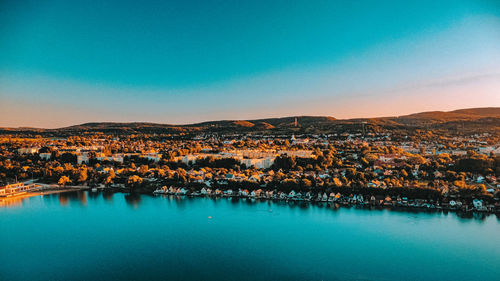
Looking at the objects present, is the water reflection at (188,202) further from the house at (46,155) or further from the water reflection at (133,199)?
the house at (46,155)

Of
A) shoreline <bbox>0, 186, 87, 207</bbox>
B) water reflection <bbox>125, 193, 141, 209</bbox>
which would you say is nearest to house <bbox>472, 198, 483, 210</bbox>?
water reflection <bbox>125, 193, 141, 209</bbox>

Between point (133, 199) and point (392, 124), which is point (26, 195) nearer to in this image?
point (133, 199)

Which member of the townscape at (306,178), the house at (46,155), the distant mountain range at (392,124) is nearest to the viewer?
the townscape at (306,178)

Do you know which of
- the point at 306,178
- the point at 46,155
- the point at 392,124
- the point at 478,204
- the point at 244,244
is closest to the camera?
the point at 244,244

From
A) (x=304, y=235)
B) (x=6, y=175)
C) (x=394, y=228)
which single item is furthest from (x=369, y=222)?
(x=6, y=175)

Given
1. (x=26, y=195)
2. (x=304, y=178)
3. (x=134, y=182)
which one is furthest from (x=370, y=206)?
(x=26, y=195)

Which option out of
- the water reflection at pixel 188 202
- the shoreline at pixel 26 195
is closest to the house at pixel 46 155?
the shoreline at pixel 26 195

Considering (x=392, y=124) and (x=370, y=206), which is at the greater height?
(x=392, y=124)

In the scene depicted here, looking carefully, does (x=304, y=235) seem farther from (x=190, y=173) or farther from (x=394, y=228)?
(x=190, y=173)

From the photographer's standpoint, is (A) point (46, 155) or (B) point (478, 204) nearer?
(B) point (478, 204)
